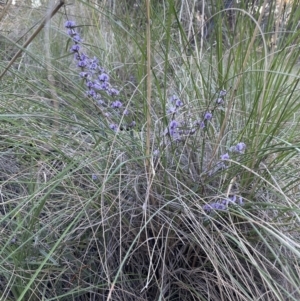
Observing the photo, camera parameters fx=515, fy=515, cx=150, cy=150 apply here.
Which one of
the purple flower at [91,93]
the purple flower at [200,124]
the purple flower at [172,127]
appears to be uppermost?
the purple flower at [91,93]

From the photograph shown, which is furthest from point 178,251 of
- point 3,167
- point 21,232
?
point 3,167

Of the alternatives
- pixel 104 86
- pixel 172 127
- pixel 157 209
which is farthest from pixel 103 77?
pixel 157 209

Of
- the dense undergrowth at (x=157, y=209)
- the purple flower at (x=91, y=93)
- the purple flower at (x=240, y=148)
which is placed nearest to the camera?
the dense undergrowth at (x=157, y=209)

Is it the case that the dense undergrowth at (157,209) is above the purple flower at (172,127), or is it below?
below

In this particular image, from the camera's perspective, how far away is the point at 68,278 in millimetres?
1081

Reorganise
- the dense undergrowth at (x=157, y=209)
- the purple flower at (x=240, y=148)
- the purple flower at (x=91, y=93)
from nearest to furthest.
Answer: the dense undergrowth at (x=157, y=209) → the purple flower at (x=240, y=148) → the purple flower at (x=91, y=93)

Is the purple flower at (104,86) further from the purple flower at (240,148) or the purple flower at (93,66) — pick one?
the purple flower at (240,148)

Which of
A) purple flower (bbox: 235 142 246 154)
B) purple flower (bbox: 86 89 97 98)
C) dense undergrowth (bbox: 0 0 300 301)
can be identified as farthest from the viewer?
purple flower (bbox: 86 89 97 98)

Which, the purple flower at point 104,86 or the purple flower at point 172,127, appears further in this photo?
the purple flower at point 104,86

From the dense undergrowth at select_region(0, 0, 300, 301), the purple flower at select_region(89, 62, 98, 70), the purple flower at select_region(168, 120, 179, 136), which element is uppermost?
the purple flower at select_region(89, 62, 98, 70)

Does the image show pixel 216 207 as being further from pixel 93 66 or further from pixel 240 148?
pixel 93 66

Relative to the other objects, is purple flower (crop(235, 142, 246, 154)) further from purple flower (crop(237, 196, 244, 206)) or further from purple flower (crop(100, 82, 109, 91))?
purple flower (crop(100, 82, 109, 91))

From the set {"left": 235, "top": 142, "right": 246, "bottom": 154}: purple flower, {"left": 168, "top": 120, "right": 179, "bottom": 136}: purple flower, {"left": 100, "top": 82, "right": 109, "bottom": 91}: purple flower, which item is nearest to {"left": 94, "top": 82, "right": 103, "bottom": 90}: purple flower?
{"left": 100, "top": 82, "right": 109, "bottom": 91}: purple flower

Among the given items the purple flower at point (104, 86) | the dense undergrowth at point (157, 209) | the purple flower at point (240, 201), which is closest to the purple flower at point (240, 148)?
the dense undergrowth at point (157, 209)
